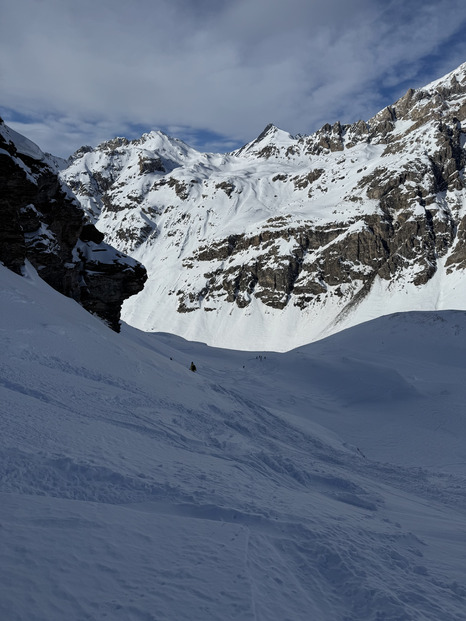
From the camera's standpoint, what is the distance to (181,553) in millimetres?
3680

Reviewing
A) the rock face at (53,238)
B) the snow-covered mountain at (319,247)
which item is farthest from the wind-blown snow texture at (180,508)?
the snow-covered mountain at (319,247)

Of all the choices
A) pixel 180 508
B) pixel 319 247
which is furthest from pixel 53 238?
pixel 319 247

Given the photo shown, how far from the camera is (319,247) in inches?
3871

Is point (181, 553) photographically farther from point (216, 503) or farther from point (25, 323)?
point (25, 323)

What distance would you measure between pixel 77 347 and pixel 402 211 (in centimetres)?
9823

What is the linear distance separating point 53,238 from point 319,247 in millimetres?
84465

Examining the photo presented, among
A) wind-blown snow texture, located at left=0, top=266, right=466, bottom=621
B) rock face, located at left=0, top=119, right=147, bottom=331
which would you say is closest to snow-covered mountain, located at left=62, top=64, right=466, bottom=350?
rock face, located at left=0, top=119, right=147, bottom=331

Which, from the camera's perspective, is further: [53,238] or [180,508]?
[53,238]

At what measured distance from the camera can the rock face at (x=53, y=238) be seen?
16594 millimetres

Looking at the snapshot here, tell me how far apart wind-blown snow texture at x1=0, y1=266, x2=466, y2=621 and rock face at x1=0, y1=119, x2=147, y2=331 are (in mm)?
5480

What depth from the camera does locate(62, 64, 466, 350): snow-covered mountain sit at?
86875mm

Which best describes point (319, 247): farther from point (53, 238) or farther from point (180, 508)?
point (180, 508)

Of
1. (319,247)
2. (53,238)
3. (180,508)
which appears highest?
(319,247)

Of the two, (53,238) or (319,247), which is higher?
(319,247)
